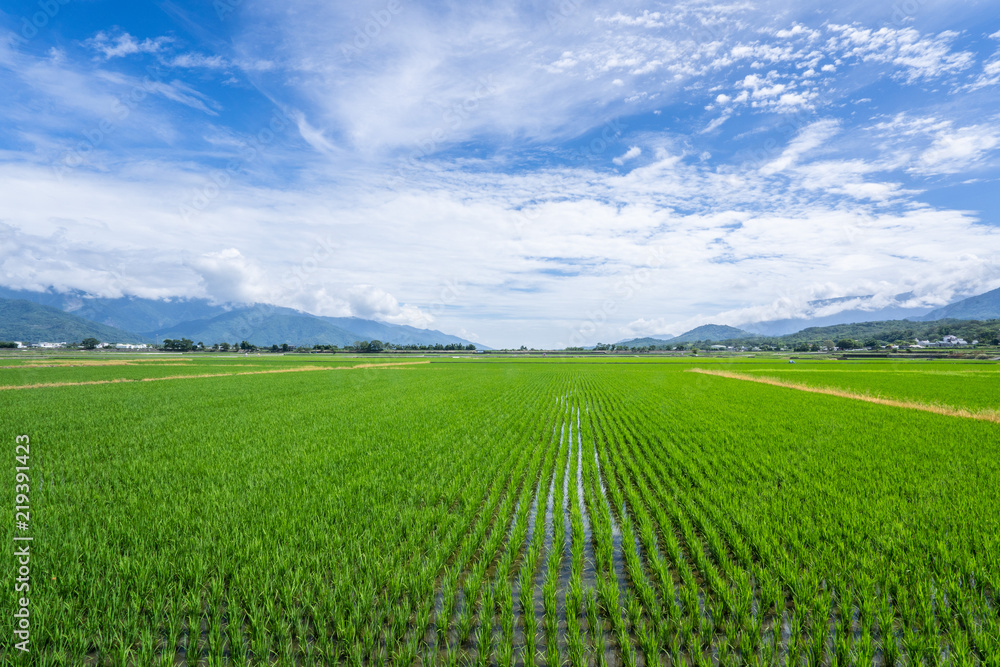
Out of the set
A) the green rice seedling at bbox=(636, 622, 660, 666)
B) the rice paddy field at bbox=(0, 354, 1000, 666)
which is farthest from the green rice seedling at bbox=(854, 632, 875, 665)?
the green rice seedling at bbox=(636, 622, 660, 666)

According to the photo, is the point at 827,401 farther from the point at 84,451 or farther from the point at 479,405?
the point at 84,451

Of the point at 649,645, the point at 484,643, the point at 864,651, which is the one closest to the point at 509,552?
the point at 484,643

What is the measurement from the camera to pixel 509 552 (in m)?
5.74

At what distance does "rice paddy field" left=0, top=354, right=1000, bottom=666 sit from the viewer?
395 cm

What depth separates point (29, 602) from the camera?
427 centimetres

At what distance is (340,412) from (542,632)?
16.2m

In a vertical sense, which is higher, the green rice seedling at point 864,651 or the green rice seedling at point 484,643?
the green rice seedling at point 864,651

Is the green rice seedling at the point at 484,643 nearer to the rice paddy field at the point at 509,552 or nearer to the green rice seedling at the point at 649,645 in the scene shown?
the rice paddy field at the point at 509,552

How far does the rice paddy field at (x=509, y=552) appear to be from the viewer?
3945 millimetres

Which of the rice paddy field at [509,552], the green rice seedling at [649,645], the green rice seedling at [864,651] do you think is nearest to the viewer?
the green rice seedling at [864,651]

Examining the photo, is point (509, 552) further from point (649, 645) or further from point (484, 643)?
point (649, 645)

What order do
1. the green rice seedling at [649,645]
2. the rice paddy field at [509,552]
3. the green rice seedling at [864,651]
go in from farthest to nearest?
1. the rice paddy field at [509,552]
2. the green rice seedling at [649,645]
3. the green rice seedling at [864,651]

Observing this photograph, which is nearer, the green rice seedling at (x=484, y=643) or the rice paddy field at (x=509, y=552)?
the green rice seedling at (x=484, y=643)

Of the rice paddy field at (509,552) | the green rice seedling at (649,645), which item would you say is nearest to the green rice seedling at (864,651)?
the rice paddy field at (509,552)
